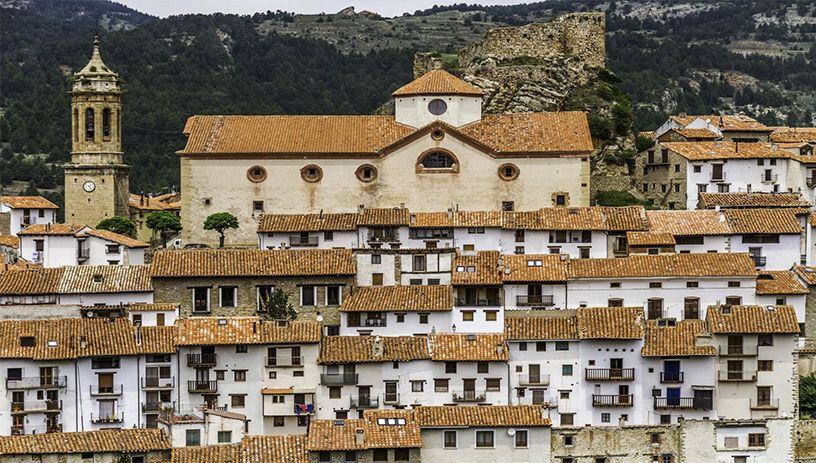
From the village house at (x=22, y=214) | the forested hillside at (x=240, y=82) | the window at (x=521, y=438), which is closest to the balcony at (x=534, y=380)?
the window at (x=521, y=438)

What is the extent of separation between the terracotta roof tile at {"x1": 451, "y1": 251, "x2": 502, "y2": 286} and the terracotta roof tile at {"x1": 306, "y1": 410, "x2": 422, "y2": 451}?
31.3 ft

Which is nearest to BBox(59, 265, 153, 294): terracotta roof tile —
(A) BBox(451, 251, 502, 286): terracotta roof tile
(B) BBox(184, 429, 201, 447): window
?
(B) BBox(184, 429, 201, 447): window

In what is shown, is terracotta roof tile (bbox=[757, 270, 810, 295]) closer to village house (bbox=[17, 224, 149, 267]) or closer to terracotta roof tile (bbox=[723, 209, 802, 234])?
terracotta roof tile (bbox=[723, 209, 802, 234])

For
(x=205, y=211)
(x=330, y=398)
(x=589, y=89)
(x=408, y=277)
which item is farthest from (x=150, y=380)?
(x=589, y=89)

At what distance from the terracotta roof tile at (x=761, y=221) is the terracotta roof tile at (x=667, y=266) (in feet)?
11.8

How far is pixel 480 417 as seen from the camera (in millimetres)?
63844

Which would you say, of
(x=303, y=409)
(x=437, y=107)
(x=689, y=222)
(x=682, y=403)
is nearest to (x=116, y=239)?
(x=437, y=107)

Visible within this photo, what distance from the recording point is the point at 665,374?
223 ft

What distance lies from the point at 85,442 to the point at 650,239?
94.6ft

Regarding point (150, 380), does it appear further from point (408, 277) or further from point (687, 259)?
point (687, 259)

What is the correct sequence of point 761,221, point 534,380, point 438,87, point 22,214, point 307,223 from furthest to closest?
1. point 22,214
2. point 438,87
3. point 307,223
4. point 761,221
5. point 534,380

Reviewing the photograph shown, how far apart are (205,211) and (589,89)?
27.6 m

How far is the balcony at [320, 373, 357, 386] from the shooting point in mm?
67688

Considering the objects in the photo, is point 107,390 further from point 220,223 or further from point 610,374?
point 610,374
